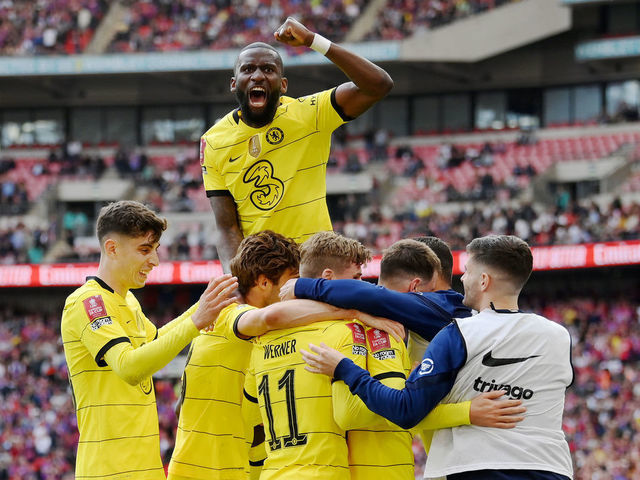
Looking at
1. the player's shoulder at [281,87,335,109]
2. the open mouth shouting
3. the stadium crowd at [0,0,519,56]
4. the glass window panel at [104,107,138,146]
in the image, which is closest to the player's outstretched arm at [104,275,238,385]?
the open mouth shouting

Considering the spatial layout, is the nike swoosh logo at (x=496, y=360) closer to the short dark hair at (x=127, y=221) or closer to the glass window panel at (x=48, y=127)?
the short dark hair at (x=127, y=221)

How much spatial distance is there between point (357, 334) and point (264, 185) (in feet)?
4.70

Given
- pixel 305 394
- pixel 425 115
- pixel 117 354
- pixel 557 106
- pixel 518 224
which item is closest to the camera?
pixel 305 394

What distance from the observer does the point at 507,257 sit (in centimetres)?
414

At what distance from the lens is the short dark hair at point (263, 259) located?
4.66 meters

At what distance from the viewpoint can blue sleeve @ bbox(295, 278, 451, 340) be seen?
14.1 feet

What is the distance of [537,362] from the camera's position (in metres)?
4.06

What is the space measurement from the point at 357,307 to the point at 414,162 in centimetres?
2286

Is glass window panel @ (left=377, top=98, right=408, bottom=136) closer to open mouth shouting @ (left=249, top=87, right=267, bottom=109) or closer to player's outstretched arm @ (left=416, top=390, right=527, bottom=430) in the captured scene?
open mouth shouting @ (left=249, top=87, right=267, bottom=109)

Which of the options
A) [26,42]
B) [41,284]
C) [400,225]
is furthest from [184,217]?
[26,42]

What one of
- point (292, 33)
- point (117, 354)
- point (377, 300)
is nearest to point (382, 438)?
point (377, 300)

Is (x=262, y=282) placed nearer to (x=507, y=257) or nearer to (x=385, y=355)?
(x=385, y=355)

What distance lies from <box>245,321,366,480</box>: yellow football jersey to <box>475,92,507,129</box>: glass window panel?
25.4m

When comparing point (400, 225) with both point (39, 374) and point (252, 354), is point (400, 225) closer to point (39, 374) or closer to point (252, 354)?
point (39, 374)
